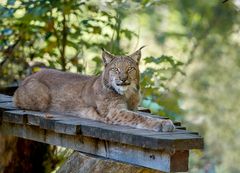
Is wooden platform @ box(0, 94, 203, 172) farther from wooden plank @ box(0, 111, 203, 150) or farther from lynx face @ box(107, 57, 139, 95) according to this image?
lynx face @ box(107, 57, 139, 95)

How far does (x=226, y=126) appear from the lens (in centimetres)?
955

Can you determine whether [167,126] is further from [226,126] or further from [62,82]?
[226,126]

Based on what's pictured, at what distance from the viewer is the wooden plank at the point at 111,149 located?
14.7ft

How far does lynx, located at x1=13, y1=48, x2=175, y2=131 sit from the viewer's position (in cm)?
526

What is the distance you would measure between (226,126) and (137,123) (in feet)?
15.6

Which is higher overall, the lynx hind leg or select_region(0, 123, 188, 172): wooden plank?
the lynx hind leg

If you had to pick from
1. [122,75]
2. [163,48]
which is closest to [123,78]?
[122,75]

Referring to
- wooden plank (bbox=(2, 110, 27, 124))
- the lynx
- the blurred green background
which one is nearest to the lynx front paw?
the lynx

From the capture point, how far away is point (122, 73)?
211 inches

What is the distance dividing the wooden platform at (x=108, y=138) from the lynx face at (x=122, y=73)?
1.18 feet

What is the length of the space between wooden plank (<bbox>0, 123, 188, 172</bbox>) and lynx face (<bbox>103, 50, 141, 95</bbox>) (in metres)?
0.51

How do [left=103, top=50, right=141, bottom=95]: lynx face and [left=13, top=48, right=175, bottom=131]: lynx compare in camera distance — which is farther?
[left=103, top=50, right=141, bottom=95]: lynx face

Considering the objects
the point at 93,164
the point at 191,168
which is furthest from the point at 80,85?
the point at 191,168

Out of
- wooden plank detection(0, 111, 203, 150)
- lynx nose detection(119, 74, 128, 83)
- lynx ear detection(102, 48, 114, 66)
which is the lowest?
wooden plank detection(0, 111, 203, 150)
